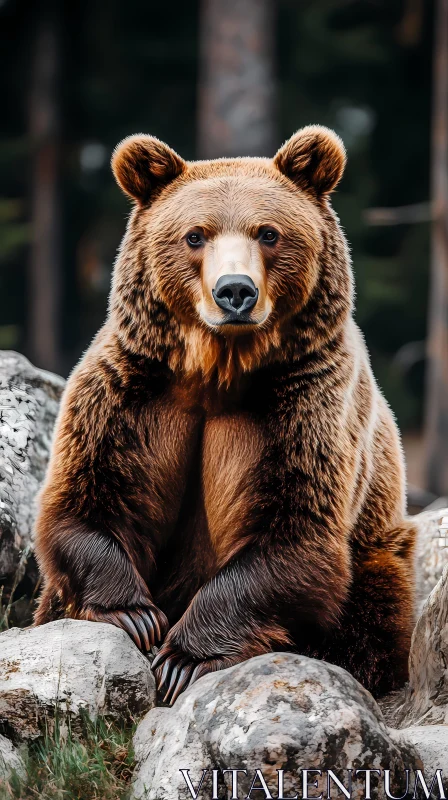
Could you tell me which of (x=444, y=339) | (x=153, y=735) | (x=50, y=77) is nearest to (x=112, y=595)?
(x=153, y=735)

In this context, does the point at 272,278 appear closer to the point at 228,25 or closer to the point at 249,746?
the point at 249,746

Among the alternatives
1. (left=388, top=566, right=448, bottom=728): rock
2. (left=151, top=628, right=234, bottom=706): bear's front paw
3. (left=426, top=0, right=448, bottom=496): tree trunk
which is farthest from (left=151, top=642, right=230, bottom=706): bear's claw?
(left=426, top=0, right=448, bottom=496): tree trunk

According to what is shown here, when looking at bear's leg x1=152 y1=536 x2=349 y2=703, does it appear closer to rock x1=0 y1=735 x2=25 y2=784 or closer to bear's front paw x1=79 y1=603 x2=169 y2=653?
bear's front paw x1=79 y1=603 x2=169 y2=653

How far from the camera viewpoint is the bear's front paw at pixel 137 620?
13.2ft

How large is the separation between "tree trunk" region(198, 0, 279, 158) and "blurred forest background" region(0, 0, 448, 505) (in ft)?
8.99

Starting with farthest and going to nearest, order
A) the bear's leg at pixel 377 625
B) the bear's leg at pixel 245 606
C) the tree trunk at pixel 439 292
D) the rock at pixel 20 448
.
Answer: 1. the tree trunk at pixel 439 292
2. the rock at pixel 20 448
3. the bear's leg at pixel 377 625
4. the bear's leg at pixel 245 606

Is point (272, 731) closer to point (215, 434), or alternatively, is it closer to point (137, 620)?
point (137, 620)

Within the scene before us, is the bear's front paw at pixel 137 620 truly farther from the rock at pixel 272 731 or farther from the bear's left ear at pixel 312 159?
the bear's left ear at pixel 312 159

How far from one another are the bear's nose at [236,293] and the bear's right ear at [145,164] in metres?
0.77

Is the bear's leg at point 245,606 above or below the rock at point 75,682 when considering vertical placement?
above

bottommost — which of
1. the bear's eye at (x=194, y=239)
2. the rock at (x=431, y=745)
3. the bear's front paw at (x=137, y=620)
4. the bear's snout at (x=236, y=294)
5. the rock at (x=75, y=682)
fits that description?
the rock at (x=431, y=745)

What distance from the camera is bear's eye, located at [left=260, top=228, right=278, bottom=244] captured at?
395 cm

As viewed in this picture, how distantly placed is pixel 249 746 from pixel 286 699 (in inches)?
7.3

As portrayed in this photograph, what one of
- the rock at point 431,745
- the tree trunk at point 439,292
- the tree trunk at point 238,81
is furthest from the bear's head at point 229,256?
the tree trunk at point 439,292
